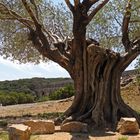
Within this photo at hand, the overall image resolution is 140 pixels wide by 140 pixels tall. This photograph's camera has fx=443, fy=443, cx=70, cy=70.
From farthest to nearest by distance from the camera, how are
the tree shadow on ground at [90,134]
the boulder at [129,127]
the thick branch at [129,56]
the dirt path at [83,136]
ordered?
the thick branch at [129,56]
the boulder at [129,127]
the tree shadow on ground at [90,134]
the dirt path at [83,136]

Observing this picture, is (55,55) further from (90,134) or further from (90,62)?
(90,134)

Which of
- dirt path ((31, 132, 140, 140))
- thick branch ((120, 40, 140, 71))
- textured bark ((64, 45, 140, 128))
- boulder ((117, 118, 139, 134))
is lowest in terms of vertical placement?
dirt path ((31, 132, 140, 140))

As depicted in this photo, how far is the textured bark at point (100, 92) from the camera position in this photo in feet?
52.7

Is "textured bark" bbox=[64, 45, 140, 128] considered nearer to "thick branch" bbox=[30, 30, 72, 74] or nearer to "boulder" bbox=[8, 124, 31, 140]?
"thick branch" bbox=[30, 30, 72, 74]

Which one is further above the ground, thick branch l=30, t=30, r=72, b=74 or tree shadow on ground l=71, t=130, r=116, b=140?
thick branch l=30, t=30, r=72, b=74

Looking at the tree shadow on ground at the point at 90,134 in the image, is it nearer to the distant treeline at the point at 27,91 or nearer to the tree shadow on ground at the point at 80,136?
the tree shadow on ground at the point at 80,136

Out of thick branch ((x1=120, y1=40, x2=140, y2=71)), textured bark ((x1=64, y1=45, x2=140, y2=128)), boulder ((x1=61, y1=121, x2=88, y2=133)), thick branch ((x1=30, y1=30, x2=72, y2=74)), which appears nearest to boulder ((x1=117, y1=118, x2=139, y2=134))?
textured bark ((x1=64, y1=45, x2=140, y2=128))

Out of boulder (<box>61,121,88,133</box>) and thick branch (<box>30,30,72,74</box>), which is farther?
thick branch (<box>30,30,72,74</box>)

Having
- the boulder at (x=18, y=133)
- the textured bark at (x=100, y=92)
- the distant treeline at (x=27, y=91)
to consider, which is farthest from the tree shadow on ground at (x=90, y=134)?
the distant treeline at (x=27, y=91)

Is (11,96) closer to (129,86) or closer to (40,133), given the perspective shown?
(129,86)

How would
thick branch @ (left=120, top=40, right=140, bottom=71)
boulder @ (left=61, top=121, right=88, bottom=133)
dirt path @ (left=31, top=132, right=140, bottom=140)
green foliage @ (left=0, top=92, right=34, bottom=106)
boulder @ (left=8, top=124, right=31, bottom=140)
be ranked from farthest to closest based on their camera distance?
1. green foliage @ (left=0, top=92, right=34, bottom=106)
2. thick branch @ (left=120, top=40, right=140, bottom=71)
3. boulder @ (left=61, top=121, right=88, bottom=133)
4. dirt path @ (left=31, top=132, right=140, bottom=140)
5. boulder @ (left=8, top=124, right=31, bottom=140)

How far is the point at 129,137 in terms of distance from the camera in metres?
13.8

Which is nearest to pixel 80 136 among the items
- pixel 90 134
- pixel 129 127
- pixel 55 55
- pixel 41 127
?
pixel 90 134

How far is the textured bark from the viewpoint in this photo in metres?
16.1
